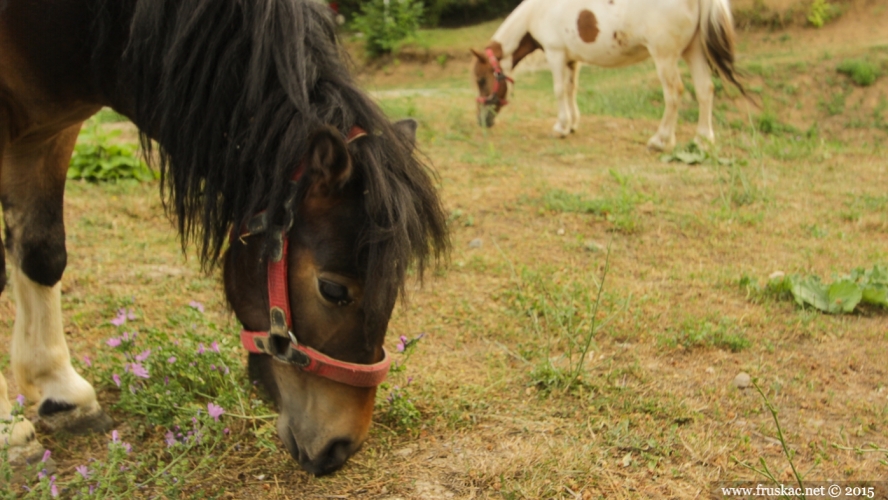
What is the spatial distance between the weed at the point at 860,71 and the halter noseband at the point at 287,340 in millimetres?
8478

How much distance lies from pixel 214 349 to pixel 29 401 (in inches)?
27.0

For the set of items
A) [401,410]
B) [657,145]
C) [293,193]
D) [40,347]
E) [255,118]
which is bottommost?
[657,145]

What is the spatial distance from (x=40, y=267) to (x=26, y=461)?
65 centimetres

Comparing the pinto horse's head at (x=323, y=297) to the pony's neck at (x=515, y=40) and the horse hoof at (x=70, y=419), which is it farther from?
the pony's neck at (x=515, y=40)

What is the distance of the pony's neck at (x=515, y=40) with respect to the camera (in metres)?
7.62

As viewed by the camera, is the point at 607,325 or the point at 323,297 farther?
the point at 607,325

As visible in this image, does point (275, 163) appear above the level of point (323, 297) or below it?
above

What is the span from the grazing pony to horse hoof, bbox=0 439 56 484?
5.39 metres

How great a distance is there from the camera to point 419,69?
14469 millimetres

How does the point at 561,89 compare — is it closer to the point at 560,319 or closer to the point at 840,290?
the point at 840,290

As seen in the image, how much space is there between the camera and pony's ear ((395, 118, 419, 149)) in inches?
69.8

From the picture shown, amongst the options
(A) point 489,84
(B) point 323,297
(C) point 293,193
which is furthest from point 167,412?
(A) point 489,84

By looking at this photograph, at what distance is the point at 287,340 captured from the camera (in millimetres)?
1682

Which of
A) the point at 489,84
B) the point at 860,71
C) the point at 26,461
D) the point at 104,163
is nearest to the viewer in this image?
the point at 26,461
